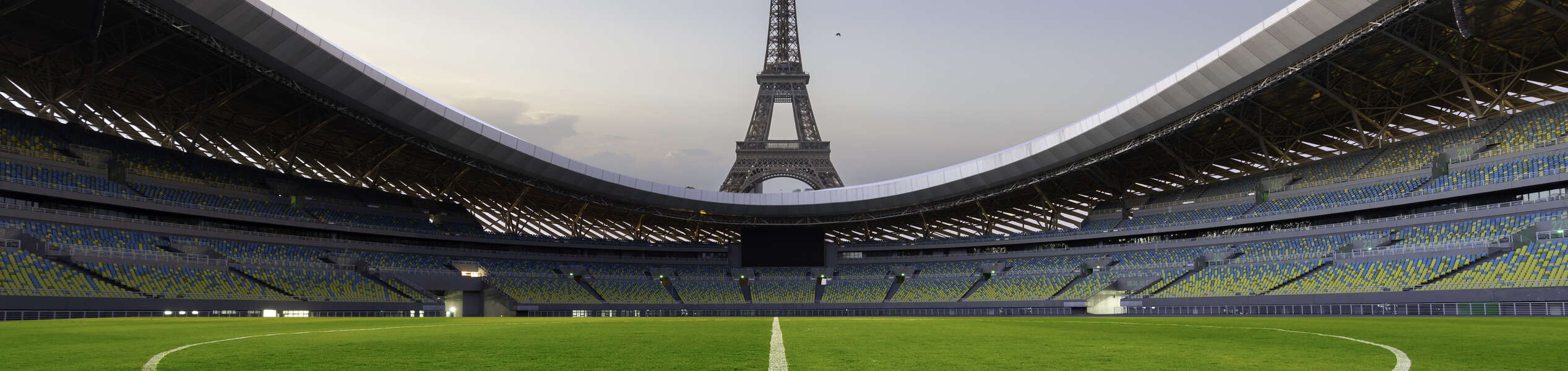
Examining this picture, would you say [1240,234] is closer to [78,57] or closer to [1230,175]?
[1230,175]

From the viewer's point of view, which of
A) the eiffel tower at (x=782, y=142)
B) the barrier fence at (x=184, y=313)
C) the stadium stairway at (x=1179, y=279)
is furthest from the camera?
the eiffel tower at (x=782, y=142)

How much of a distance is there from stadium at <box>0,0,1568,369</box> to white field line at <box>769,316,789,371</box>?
0.15 m

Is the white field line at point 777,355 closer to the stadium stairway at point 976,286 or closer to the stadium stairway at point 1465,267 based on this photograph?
the stadium stairway at point 1465,267

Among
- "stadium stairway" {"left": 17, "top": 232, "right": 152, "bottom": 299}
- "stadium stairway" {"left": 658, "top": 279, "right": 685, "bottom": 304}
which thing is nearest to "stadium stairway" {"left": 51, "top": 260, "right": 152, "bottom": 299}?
"stadium stairway" {"left": 17, "top": 232, "right": 152, "bottom": 299}

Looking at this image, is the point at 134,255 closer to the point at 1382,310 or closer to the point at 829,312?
the point at 829,312

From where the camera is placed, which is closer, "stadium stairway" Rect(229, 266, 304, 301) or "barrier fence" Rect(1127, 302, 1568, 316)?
"barrier fence" Rect(1127, 302, 1568, 316)

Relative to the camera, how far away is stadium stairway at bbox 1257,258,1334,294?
48681 millimetres

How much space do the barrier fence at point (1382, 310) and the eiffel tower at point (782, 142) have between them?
44.9 m

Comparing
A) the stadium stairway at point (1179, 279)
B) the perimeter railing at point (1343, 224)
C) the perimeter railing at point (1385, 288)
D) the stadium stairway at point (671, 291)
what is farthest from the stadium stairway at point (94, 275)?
the stadium stairway at point (1179, 279)

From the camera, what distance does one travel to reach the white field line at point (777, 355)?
10047 millimetres

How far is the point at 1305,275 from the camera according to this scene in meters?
48.9

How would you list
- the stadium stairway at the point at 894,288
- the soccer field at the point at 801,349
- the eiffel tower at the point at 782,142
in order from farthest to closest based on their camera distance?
1. the eiffel tower at the point at 782,142
2. the stadium stairway at the point at 894,288
3. the soccer field at the point at 801,349

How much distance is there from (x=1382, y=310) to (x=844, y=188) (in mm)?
37568

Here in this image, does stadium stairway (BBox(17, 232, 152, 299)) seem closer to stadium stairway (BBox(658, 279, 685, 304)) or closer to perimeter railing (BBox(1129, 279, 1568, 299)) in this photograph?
stadium stairway (BBox(658, 279, 685, 304))
